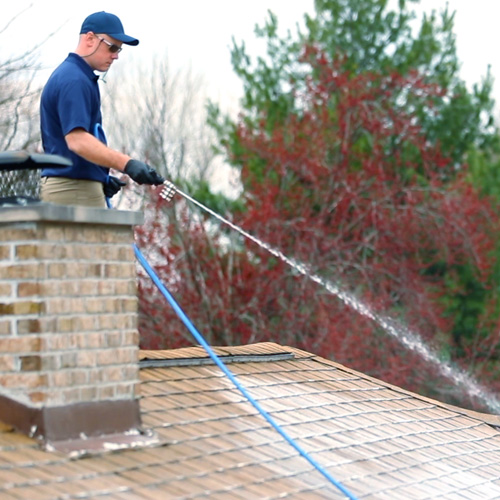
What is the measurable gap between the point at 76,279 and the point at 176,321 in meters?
16.8

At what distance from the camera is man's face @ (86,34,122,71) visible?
5.98 metres

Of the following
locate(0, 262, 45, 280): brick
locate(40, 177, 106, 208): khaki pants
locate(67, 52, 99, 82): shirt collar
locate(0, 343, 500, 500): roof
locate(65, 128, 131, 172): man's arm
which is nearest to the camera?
locate(0, 343, 500, 500): roof

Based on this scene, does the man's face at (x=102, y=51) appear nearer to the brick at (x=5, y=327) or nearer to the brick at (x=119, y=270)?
the brick at (x=119, y=270)

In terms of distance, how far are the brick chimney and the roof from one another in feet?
0.54

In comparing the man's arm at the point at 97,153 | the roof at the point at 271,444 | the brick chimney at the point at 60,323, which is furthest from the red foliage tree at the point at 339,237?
the brick chimney at the point at 60,323

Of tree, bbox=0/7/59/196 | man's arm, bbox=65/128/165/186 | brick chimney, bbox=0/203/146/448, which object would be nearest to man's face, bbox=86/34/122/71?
man's arm, bbox=65/128/165/186

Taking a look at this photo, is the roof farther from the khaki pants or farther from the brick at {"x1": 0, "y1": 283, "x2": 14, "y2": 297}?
the khaki pants

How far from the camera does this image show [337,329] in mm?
21969

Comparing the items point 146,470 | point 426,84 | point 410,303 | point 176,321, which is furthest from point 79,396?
point 426,84

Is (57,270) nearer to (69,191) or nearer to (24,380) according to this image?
(24,380)

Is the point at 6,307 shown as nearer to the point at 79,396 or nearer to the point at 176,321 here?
the point at 79,396

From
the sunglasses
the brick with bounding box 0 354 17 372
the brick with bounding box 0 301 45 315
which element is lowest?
the brick with bounding box 0 354 17 372

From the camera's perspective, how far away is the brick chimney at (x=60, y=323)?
4.97 m

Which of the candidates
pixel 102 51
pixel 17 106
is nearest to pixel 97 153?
pixel 102 51
